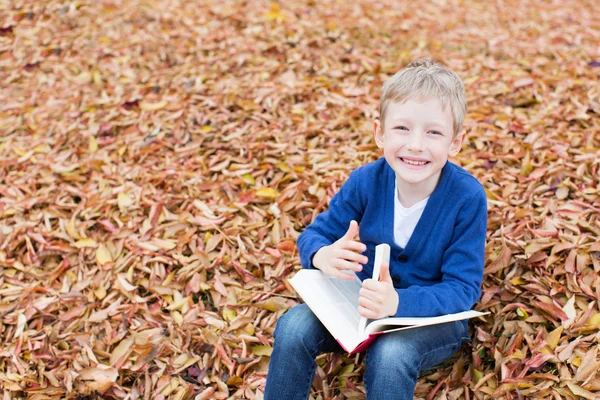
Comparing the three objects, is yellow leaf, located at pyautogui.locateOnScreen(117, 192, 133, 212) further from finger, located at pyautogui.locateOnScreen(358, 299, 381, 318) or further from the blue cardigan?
finger, located at pyautogui.locateOnScreen(358, 299, 381, 318)

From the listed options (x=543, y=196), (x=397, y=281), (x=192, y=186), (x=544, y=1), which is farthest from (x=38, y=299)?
(x=544, y=1)

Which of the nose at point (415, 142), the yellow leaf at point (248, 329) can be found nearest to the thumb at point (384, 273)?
the nose at point (415, 142)

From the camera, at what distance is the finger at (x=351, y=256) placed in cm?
220

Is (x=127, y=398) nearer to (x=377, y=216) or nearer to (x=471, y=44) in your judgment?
(x=377, y=216)

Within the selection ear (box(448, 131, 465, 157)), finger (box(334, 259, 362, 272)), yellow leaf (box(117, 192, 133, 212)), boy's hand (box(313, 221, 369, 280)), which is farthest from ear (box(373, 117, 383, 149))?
yellow leaf (box(117, 192, 133, 212))

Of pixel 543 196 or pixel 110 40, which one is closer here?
pixel 543 196

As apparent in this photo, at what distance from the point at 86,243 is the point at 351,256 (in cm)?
185

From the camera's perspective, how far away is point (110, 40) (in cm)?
535

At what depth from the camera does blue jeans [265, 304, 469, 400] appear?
2.12 m

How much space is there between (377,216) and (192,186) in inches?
61.7

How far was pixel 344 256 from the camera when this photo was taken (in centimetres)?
223

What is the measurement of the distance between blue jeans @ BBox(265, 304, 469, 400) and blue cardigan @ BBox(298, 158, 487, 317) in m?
0.13

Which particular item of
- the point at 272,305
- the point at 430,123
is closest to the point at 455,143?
the point at 430,123

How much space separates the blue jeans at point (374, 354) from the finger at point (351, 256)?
0.30 m
